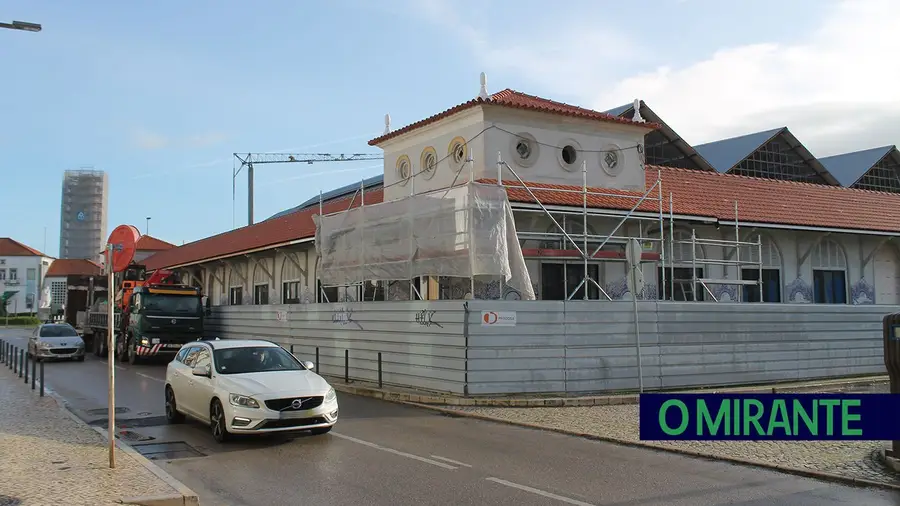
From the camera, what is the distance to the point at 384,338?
18.5 m

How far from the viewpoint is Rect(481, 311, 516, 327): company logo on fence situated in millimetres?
15766

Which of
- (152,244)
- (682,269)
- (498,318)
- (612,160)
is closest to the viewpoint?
(498,318)

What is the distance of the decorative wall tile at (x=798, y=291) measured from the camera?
82.1 feet

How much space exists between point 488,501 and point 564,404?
7870mm

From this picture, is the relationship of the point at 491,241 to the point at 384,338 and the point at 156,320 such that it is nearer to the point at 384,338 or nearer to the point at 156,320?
the point at 384,338

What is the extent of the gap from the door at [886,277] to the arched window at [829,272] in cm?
179

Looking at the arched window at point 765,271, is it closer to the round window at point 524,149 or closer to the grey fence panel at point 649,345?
the grey fence panel at point 649,345

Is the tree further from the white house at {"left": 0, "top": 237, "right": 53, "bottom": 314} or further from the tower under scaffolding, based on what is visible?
the tower under scaffolding

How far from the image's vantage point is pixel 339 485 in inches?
336

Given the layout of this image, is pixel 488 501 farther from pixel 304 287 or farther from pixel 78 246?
pixel 78 246

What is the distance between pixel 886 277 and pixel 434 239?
18572 mm

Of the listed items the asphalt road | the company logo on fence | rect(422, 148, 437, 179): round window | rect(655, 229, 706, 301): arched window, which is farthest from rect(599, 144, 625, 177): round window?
the asphalt road

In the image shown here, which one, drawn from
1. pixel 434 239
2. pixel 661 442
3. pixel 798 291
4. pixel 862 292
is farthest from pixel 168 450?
pixel 862 292

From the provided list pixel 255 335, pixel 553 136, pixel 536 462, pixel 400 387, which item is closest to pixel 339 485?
pixel 536 462
